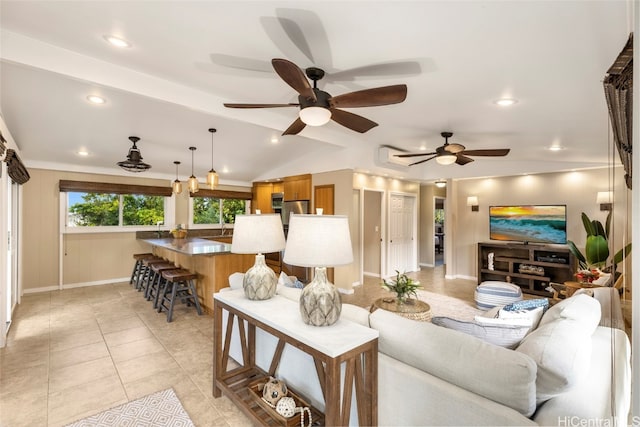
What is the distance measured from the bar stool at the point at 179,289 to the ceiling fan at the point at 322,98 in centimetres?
265

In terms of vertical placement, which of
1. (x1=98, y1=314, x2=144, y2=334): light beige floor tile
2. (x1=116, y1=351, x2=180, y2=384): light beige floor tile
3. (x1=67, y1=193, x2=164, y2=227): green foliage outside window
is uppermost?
(x1=67, y1=193, x2=164, y2=227): green foliage outside window

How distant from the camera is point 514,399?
1.15 metres

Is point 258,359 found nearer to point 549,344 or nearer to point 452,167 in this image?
point 549,344

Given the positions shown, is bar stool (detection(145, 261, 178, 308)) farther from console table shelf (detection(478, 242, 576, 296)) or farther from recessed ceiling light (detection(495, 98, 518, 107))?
console table shelf (detection(478, 242, 576, 296))

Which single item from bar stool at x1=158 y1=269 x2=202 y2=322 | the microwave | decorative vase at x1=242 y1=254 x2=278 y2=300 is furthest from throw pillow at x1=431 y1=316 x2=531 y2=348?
the microwave

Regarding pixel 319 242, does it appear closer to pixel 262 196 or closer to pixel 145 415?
pixel 145 415

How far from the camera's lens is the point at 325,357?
4.47 feet

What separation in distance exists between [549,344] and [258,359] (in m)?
1.95

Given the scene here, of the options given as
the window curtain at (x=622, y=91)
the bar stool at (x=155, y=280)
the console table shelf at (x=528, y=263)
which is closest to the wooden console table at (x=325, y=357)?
the window curtain at (x=622, y=91)

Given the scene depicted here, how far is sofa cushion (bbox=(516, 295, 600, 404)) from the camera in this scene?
1.16 m

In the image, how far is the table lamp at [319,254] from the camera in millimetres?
1534

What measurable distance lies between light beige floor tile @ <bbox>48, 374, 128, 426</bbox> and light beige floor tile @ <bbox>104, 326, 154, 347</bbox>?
0.78 meters

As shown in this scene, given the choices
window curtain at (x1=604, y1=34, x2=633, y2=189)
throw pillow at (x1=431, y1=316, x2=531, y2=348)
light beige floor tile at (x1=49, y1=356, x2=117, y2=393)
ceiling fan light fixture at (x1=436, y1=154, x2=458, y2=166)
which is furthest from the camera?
ceiling fan light fixture at (x1=436, y1=154, x2=458, y2=166)

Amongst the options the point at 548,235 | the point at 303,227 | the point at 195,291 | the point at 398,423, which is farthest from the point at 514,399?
the point at 548,235
